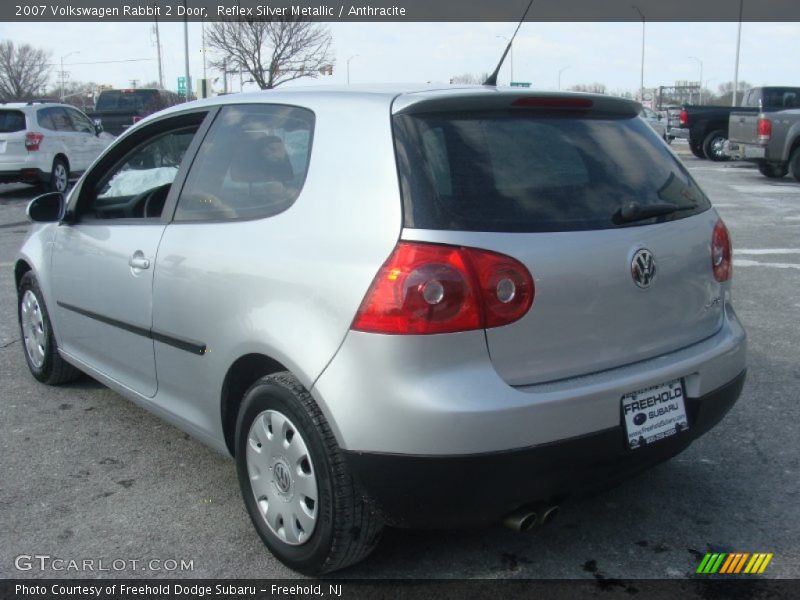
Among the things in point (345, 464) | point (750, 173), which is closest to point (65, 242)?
point (345, 464)

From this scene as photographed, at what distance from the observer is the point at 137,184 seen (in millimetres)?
4441

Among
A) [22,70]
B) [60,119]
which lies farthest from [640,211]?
[22,70]

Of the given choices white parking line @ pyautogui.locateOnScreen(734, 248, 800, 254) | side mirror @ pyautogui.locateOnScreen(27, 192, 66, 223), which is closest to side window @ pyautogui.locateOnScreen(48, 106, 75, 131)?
white parking line @ pyautogui.locateOnScreen(734, 248, 800, 254)

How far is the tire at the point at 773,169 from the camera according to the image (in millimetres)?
17689

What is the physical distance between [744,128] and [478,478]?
56.7ft

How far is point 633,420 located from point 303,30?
134ft

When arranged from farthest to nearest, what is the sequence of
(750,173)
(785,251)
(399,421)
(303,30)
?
1. (303,30)
2. (750,173)
3. (785,251)
4. (399,421)

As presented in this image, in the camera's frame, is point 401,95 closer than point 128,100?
Yes

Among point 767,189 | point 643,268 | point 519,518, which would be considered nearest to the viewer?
point 519,518

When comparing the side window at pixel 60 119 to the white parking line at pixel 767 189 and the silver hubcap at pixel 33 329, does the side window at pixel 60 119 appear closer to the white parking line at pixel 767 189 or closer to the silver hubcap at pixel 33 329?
the silver hubcap at pixel 33 329

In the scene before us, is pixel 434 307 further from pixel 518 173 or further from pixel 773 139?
pixel 773 139

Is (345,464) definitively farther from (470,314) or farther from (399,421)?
(470,314)

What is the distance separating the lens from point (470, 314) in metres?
2.51

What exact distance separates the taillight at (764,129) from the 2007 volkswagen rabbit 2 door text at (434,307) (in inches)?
598
